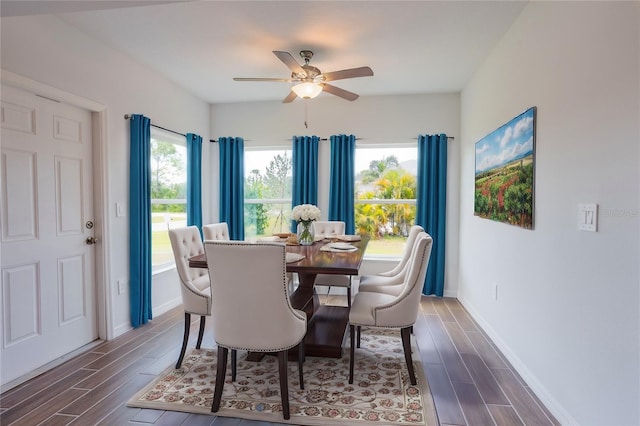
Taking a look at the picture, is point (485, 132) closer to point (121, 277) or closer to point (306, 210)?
point (306, 210)

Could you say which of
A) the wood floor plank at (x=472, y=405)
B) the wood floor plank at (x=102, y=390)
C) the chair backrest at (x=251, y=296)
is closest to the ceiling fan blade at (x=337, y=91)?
the chair backrest at (x=251, y=296)

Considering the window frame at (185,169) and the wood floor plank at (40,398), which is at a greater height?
the window frame at (185,169)

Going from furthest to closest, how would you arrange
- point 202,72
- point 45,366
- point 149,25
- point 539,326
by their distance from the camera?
point 202,72, point 149,25, point 45,366, point 539,326

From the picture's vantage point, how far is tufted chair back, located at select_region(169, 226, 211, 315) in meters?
2.45

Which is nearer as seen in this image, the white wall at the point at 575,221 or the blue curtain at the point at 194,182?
the white wall at the point at 575,221

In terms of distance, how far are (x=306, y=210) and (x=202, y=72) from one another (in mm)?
2008

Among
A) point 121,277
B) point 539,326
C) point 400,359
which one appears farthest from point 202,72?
point 539,326

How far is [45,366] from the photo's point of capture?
8.13ft

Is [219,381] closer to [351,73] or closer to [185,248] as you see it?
[185,248]

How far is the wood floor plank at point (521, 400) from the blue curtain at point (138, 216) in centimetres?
312

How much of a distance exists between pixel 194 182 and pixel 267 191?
1035 mm

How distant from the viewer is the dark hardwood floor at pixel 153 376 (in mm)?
1908

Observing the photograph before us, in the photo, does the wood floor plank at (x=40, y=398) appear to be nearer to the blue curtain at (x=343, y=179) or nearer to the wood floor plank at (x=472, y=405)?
the wood floor plank at (x=472, y=405)

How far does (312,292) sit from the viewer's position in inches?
117
